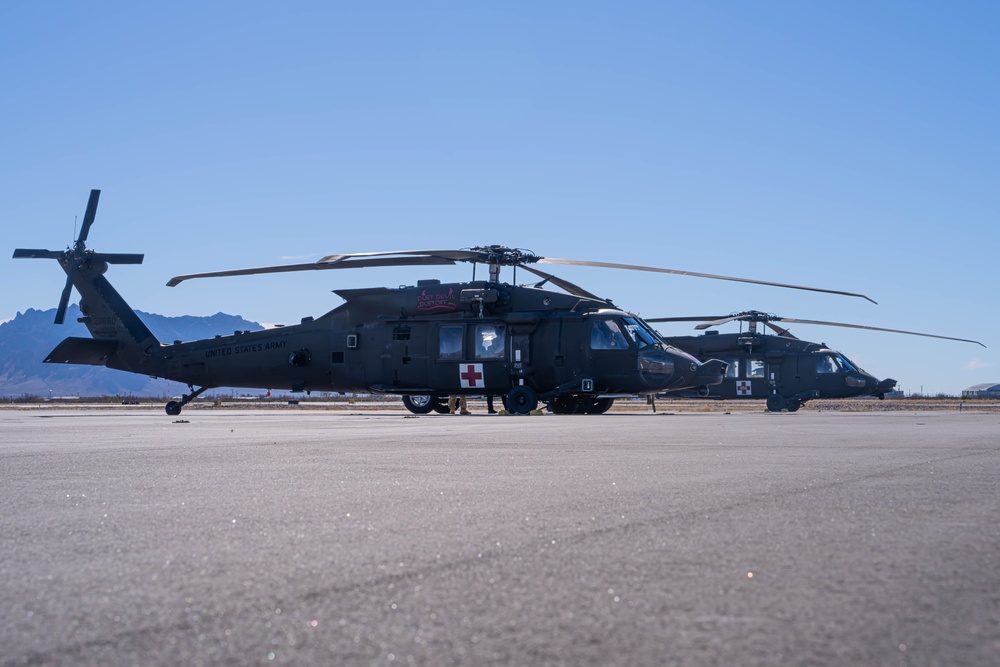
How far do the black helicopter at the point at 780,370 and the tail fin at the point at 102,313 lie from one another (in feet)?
58.0

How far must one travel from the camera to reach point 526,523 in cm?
413

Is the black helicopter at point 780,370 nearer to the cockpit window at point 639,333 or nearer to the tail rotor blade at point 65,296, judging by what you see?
the cockpit window at point 639,333

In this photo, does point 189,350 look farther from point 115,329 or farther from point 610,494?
point 610,494

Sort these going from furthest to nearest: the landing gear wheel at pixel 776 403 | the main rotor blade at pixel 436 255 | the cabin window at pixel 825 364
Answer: the cabin window at pixel 825 364 < the landing gear wheel at pixel 776 403 < the main rotor blade at pixel 436 255

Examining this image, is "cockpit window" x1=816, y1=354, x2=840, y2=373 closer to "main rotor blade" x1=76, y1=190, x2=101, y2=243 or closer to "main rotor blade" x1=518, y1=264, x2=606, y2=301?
"main rotor blade" x1=518, y1=264, x2=606, y2=301

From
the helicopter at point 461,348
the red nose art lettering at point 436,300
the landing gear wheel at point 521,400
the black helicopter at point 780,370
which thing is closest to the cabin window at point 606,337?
the helicopter at point 461,348

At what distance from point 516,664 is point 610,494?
3250 mm

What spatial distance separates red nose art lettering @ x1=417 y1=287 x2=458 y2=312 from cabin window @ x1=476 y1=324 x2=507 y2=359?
37.1 inches

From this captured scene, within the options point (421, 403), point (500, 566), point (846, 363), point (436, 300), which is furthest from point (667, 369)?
point (500, 566)

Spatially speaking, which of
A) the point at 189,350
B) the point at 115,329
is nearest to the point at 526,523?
the point at 189,350

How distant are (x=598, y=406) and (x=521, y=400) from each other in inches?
111

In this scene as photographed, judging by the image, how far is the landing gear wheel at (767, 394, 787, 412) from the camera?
116ft

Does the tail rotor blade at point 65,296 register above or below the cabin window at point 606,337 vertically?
above

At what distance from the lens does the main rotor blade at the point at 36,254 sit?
29077 millimetres
